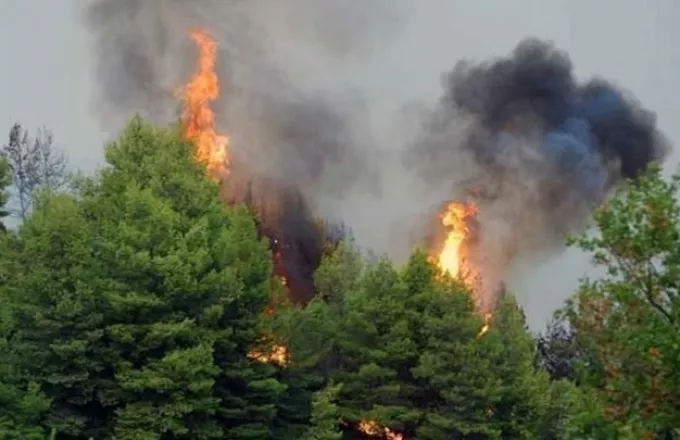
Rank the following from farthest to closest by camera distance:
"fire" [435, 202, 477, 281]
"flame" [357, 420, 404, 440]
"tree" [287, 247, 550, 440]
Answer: "fire" [435, 202, 477, 281]
"flame" [357, 420, 404, 440]
"tree" [287, 247, 550, 440]

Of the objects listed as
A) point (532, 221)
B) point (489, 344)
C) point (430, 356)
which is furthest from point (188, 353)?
point (532, 221)

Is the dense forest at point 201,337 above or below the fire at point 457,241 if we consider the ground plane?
below

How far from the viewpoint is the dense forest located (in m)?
34.1

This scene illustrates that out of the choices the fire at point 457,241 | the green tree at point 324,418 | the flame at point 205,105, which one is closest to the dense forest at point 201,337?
the green tree at point 324,418

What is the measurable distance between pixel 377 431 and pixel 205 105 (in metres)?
29.9

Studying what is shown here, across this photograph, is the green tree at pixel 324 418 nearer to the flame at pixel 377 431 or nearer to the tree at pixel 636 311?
the flame at pixel 377 431

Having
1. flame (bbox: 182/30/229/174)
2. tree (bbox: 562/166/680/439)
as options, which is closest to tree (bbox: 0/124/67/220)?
flame (bbox: 182/30/229/174)

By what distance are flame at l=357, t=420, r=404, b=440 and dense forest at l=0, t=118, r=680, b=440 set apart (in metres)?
0.06

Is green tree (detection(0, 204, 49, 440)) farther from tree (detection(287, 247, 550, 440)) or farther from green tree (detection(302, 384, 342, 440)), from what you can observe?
tree (detection(287, 247, 550, 440))

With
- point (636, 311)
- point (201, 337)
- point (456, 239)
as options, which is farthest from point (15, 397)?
point (456, 239)

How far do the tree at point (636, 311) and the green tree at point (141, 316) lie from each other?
19601mm

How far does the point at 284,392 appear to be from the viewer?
129 ft

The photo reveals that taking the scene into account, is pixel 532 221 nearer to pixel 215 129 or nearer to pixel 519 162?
pixel 519 162

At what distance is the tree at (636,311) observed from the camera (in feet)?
48.4
